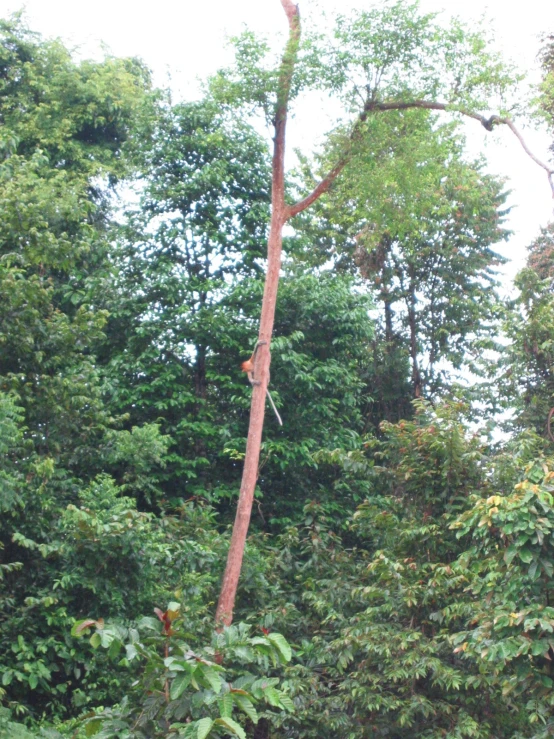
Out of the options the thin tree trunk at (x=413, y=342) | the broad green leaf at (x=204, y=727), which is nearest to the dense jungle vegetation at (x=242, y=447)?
the broad green leaf at (x=204, y=727)

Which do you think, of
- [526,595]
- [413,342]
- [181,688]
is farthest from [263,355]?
[413,342]

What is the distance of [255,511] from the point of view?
1141 cm

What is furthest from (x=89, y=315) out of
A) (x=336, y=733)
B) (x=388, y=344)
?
(x=388, y=344)

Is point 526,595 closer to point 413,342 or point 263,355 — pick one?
point 263,355

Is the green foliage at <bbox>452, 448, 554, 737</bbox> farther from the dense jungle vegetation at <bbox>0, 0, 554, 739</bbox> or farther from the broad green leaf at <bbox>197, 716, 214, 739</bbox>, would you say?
the broad green leaf at <bbox>197, 716, 214, 739</bbox>

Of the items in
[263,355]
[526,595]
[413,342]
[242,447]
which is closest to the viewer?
[526,595]

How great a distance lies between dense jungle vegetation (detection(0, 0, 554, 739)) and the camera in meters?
5.68

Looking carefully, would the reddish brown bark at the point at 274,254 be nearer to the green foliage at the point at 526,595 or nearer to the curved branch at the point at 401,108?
the curved branch at the point at 401,108

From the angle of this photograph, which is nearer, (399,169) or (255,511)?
(399,169)

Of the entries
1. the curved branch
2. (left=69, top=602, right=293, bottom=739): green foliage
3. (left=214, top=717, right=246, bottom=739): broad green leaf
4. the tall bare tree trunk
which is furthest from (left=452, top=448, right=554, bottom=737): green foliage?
the curved branch

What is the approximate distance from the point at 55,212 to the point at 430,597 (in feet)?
18.5

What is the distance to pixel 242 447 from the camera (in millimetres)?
10758

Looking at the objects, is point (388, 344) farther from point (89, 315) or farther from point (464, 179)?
point (89, 315)

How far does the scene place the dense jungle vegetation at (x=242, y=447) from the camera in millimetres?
5680
